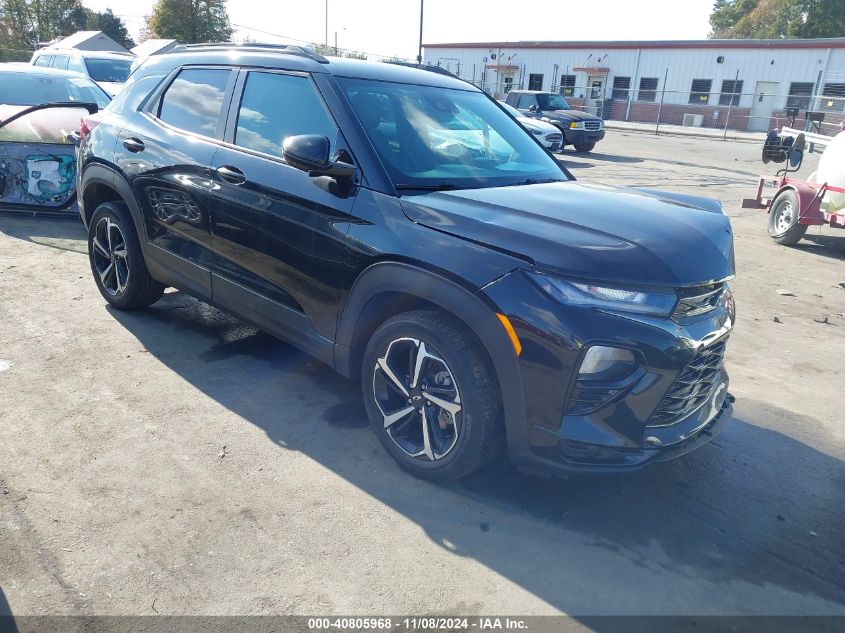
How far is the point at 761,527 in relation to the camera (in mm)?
3160

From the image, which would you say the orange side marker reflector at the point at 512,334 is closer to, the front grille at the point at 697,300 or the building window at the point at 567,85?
the front grille at the point at 697,300

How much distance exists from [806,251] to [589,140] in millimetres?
11794

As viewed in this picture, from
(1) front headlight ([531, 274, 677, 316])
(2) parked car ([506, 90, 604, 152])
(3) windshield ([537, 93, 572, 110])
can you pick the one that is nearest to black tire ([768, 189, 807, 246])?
(1) front headlight ([531, 274, 677, 316])

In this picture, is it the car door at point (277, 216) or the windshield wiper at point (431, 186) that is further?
the car door at point (277, 216)

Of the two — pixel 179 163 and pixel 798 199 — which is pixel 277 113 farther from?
pixel 798 199

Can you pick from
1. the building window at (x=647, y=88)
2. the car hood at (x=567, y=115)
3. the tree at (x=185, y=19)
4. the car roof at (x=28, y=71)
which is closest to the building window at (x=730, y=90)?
the building window at (x=647, y=88)

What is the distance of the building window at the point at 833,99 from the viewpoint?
33.7m

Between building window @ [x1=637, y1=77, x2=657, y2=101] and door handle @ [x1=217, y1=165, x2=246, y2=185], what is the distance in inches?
1637

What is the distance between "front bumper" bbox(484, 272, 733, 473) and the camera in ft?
8.87

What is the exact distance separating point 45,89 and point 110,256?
6.14 metres

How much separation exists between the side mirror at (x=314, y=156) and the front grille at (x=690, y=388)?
1837 mm

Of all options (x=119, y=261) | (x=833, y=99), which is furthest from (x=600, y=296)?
(x=833, y=99)

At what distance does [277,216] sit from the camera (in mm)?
3734

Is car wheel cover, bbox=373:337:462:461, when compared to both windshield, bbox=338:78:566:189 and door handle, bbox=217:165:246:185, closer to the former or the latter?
windshield, bbox=338:78:566:189
